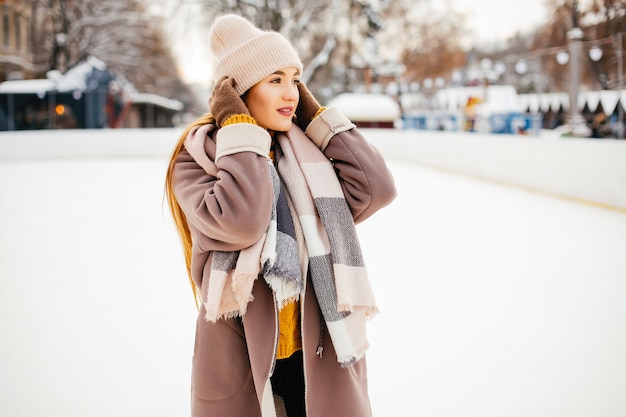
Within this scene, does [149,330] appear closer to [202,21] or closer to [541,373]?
[541,373]

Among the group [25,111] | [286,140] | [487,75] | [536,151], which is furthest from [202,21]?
[286,140]

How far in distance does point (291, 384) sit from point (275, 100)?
0.76m

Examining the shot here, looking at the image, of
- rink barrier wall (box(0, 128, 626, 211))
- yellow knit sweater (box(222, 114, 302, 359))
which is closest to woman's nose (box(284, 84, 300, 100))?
yellow knit sweater (box(222, 114, 302, 359))

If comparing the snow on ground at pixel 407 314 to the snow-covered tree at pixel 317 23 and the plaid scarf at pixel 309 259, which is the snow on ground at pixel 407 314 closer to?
the plaid scarf at pixel 309 259

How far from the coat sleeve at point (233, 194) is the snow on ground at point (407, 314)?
1287mm

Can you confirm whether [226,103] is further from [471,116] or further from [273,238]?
[471,116]

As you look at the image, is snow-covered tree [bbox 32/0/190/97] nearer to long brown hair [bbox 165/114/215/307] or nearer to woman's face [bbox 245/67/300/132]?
long brown hair [bbox 165/114/215/307]

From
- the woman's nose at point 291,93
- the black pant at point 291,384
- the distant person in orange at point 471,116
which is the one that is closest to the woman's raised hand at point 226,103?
the woman's nose at point 291,93

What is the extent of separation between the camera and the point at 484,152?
10625 mm

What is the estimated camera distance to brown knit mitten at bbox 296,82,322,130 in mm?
1649

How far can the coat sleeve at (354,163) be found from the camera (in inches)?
59.8

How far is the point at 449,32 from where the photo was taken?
114 ft

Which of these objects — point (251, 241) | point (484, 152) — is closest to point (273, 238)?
point (251, 241)

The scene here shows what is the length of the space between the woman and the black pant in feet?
0.19
